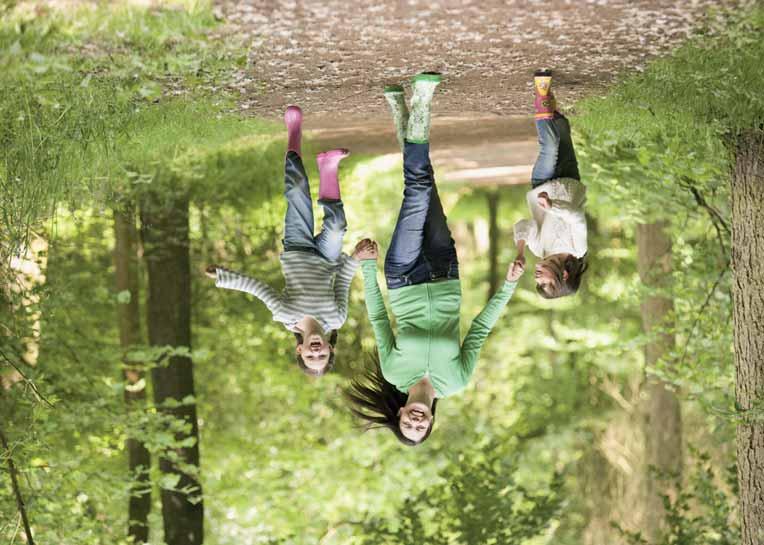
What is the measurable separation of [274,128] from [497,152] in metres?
4.32

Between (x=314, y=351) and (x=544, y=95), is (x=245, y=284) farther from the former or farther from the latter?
(x=544, y=95)

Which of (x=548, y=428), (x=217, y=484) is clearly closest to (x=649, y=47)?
(x=217, y=484)

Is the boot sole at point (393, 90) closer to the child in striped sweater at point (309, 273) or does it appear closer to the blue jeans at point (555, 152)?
the child in striped sweater at point (309, 273)

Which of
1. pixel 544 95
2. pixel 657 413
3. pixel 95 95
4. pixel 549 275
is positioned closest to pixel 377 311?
pixel 549 275

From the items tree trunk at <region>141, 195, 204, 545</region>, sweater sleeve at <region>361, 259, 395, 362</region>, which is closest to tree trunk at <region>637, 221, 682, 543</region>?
tree trunk at <region>141, 195, 204, 545</region>

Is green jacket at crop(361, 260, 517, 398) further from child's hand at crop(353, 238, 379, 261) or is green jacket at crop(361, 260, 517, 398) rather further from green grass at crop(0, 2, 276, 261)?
green grass at crop(0, 2, 276, 261)

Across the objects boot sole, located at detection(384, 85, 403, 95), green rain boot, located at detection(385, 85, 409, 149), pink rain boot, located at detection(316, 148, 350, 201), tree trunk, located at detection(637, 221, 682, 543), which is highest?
boot sole, located at detection(384, 85, 403, 95)

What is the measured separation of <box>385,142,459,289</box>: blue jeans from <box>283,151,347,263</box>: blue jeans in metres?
0.46

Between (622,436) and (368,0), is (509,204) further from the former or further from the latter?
(368,0)

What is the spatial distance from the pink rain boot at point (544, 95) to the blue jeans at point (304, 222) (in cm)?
128

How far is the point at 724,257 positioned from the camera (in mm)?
8672

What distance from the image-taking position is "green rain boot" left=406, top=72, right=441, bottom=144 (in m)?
5.05

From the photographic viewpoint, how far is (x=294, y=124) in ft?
19.0

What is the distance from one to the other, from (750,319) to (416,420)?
2145 millimetres
